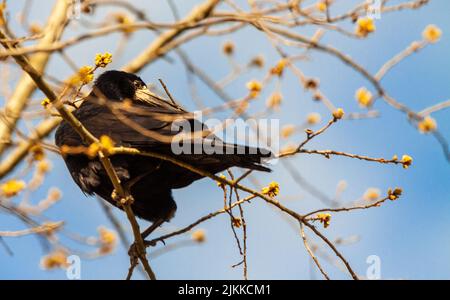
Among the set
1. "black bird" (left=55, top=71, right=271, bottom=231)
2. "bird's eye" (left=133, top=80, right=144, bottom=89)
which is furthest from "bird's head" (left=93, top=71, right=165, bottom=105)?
"black bird" (left=55, top=71, right=271, bottom=231)

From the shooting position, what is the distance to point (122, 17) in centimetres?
429

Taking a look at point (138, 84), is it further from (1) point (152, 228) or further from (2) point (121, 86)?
(1) point (152, 228)

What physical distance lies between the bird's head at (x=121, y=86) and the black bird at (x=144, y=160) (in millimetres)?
264

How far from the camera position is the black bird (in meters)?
4.77

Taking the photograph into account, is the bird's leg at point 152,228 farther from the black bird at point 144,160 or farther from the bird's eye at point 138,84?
the bird's eye at point 138,84

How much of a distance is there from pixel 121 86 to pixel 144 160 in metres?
1.67

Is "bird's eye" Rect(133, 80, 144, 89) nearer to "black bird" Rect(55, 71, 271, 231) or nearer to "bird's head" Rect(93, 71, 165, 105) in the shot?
"bird's head" Rect(93, 71, 165, 105)

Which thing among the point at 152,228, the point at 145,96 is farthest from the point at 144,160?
the point at 145,96

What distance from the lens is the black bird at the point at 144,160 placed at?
4.77 meters

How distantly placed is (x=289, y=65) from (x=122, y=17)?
1357 mm

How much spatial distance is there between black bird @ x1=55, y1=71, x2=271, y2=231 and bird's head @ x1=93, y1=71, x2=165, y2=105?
0.26m

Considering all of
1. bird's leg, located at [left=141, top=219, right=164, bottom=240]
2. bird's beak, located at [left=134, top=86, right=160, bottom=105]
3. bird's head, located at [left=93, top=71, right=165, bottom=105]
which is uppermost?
bird's head, located at [left=93, top=71, right=165, bottom=105]
